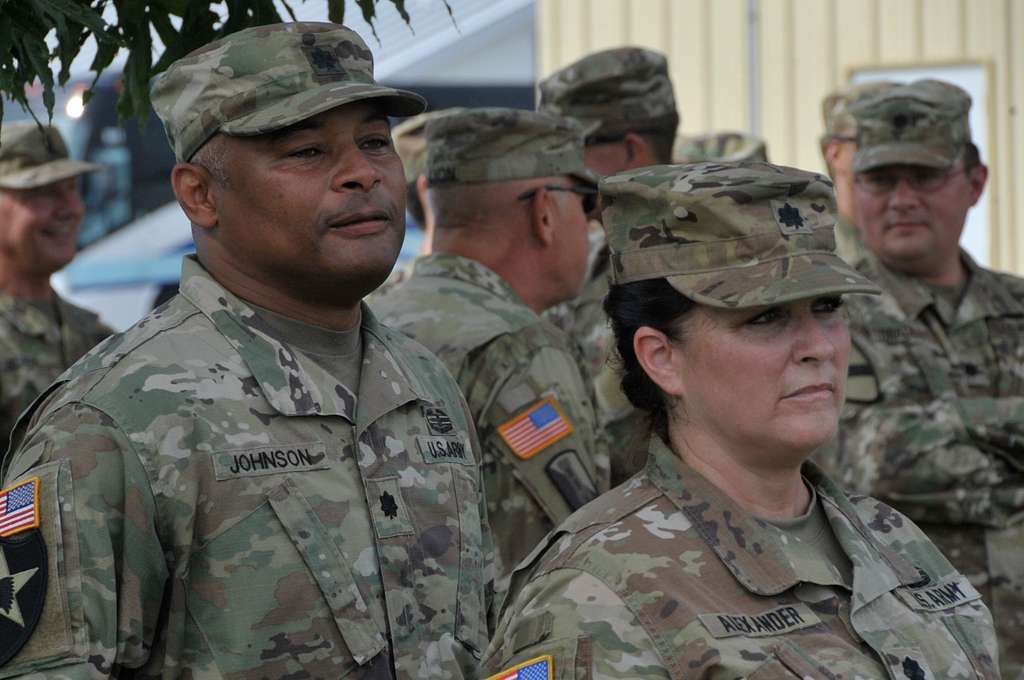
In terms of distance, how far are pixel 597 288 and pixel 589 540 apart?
11.9 ft

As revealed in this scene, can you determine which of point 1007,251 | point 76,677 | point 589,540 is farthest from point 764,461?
point 1007,251

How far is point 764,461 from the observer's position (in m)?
2.52

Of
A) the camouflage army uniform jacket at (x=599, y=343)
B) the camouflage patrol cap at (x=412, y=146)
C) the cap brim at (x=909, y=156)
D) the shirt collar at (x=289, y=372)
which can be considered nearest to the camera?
the shirt collar at (x=289, y=372)

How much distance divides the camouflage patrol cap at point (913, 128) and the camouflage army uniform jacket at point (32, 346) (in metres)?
→ 3.16

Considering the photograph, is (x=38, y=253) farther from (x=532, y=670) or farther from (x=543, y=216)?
(x=532, y=670)

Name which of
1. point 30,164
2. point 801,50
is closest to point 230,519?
point 30,164

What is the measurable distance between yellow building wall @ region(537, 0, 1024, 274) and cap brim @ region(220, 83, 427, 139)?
670 cm

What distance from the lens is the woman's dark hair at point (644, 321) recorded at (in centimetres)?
254

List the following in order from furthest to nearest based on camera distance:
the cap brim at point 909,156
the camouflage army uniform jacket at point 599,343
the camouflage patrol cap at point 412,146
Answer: the camouflage patrol cap at point 412,146, the cap brim at point 909,156, the camouflage army uniform jacket at point 599,343

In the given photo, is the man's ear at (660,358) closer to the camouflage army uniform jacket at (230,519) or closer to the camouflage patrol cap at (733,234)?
the camouflage patrol cap at (733,234)

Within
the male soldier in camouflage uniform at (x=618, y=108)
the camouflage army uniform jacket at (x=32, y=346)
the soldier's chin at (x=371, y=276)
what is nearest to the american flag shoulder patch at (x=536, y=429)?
the soldier's chin at (x=371, y=276)

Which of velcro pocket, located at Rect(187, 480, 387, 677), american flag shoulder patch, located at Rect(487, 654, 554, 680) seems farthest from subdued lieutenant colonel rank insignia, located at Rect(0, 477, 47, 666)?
american flag shoulder patch, located at Rect(487, 654, 554, 680)

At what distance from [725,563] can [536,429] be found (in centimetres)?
153

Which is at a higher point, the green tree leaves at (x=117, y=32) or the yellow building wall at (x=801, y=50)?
the green tree leaves at (x=117, y=32)
